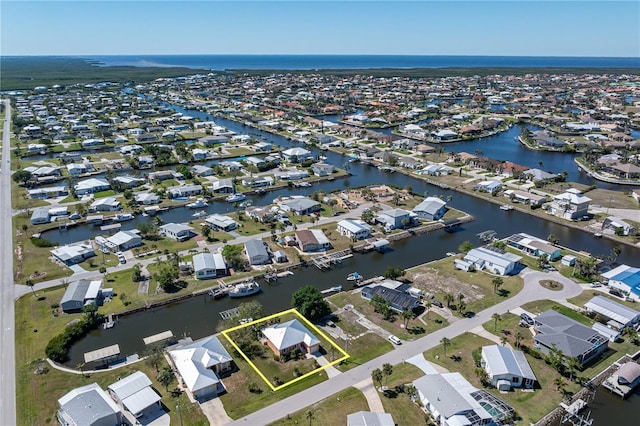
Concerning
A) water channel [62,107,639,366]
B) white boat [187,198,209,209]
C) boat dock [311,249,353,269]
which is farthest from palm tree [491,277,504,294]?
white boat [187,198,209,209]

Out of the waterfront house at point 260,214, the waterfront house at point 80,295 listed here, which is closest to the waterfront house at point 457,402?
the waterfront house at point 80,295

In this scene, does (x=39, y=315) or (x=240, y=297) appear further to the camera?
(x=240, y=297)

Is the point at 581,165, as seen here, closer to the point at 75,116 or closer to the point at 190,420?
the point at 190,420

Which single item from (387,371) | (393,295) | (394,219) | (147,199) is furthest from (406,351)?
(147,199)

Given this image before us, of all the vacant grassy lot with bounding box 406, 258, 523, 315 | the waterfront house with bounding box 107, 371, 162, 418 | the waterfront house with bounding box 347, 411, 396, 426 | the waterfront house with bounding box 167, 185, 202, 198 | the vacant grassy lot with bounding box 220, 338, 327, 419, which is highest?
the waterfront house with bounding box 167, 185, 202, 198

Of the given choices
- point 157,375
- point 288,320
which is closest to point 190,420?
point 157,375

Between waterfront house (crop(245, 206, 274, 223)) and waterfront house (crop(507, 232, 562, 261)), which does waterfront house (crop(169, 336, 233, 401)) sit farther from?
waterfront house (crop(507, 232, 562, 261))

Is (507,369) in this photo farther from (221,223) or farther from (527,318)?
(221,223)
